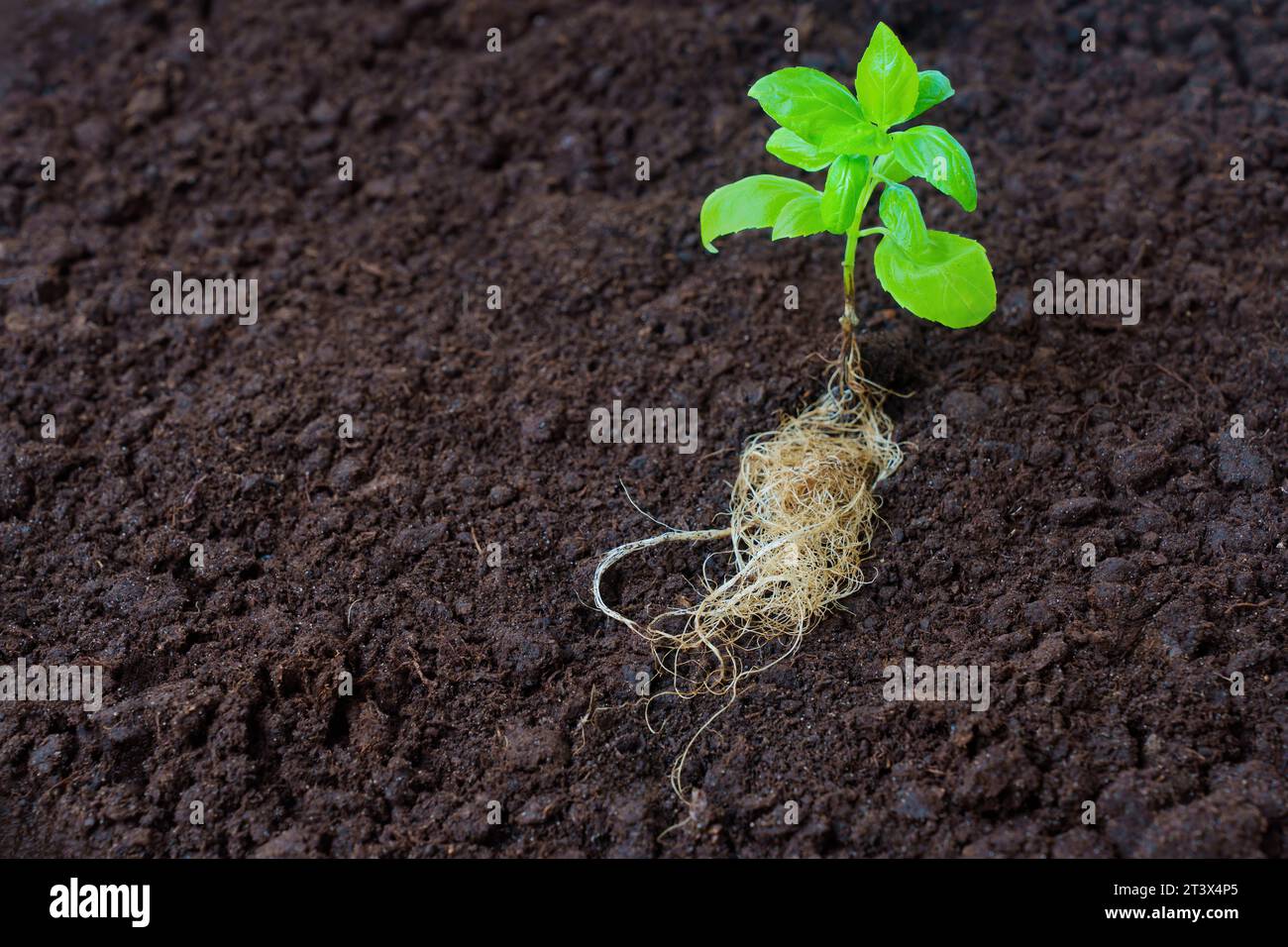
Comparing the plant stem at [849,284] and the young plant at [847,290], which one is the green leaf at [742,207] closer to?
the young plant at [847,290]

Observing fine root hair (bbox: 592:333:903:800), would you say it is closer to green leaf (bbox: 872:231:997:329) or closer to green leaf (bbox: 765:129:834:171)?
green leaf (bbox: 872:231:997:329)

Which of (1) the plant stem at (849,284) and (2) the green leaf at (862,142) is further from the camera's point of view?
(1) the plant stem at (849,284)

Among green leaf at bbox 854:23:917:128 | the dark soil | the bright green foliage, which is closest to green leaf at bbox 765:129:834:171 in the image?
the bright green foliage

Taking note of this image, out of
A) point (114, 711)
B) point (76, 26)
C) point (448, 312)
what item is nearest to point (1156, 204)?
point (448, 312)

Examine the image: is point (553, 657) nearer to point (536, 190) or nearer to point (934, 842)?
point (934, 842)

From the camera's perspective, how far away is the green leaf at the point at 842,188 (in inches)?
90.0

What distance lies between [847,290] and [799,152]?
33 centimetres

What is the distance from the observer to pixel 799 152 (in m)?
2.38

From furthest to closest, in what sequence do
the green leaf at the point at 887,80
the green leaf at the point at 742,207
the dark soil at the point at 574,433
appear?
the green leaf at the point at 742,207, the green leaf at the point at 887,80, the dark soil at the point at 574,433

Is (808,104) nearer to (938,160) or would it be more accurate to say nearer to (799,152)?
(799,152)

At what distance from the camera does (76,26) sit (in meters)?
4.02

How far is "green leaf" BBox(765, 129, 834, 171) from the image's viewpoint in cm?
234

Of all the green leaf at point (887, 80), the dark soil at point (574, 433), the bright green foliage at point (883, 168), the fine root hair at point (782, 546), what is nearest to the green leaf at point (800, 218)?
the bright green foliage at point (883, 168)

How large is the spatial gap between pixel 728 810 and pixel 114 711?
3.89 ft
